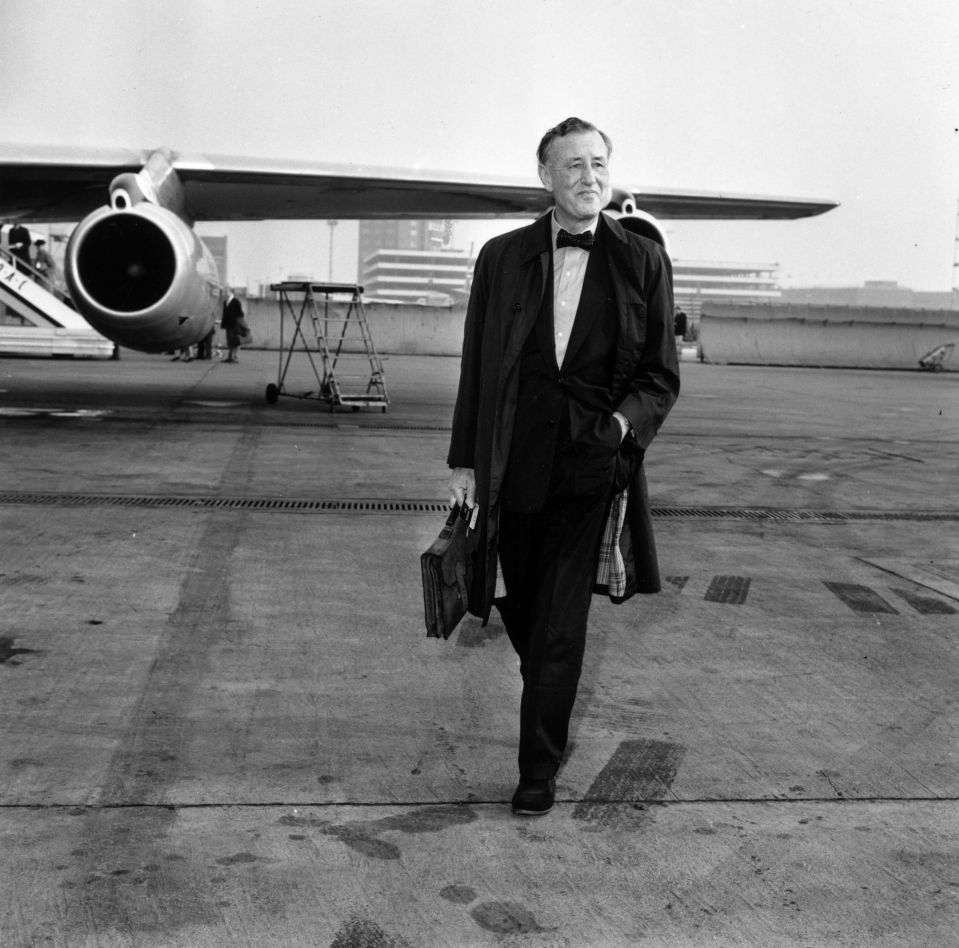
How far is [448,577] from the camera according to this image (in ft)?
9.96

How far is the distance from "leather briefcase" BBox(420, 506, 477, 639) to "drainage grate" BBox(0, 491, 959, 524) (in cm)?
387

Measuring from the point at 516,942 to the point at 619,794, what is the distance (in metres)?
0.80

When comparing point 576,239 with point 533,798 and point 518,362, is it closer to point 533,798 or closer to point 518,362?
point 518,362

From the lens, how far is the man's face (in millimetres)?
2977

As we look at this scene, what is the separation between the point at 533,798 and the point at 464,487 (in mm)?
809

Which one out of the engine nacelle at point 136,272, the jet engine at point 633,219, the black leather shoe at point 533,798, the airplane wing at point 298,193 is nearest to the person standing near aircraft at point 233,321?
the airplane wing at point 298,193

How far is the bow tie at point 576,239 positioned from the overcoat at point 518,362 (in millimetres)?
45

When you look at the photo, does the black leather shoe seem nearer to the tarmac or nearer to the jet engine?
the tarmac

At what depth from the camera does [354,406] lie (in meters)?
13.2

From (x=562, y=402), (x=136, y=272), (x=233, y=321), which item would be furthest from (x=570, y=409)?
(x=233, y=321)

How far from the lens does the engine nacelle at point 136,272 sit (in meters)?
10.2

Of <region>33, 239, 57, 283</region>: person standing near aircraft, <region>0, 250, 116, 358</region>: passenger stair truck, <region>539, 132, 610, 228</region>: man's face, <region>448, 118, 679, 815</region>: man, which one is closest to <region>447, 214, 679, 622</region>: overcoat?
<region>448, 118, 679, 815</region>: man

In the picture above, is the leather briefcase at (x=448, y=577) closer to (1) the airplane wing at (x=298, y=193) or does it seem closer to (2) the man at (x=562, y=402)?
(2) the man at (x=562, y=402)

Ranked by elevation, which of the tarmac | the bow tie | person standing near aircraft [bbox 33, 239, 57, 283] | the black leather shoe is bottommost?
the tarmac
